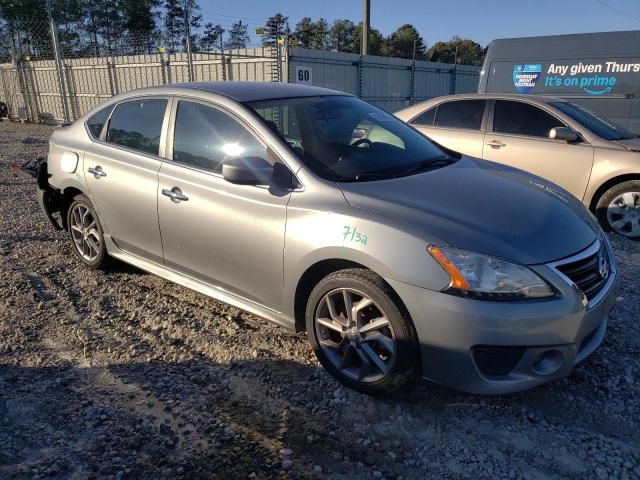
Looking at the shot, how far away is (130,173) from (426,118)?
4561mm

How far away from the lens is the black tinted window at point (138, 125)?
3.96m

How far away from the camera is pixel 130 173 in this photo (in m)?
3.99

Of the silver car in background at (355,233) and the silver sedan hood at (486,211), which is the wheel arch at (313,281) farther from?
the silver sedan hood at (486,211)

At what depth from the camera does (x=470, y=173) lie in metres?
3.49

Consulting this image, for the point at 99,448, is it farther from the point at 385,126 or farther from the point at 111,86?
the point at 111,86

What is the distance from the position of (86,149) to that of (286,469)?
11.1 feet

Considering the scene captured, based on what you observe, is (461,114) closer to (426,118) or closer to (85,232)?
(426,118)

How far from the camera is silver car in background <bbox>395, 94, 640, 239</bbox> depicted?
229 inches

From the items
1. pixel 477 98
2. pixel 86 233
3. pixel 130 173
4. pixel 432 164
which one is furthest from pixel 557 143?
pixel 86 233

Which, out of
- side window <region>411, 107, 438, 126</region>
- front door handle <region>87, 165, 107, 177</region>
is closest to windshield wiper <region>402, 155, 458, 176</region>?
front door handle <region>87, 165, 107, 177</region>

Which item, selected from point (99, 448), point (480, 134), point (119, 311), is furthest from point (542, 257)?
point (480, 134)

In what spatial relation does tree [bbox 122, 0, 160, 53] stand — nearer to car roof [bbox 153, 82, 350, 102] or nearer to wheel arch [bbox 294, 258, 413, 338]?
car roof [bbox 153, 82, 350, 102]

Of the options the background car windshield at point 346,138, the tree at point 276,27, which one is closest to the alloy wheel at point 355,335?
the background car windshield at point 346,138

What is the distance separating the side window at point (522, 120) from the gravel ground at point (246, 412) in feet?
9.66
